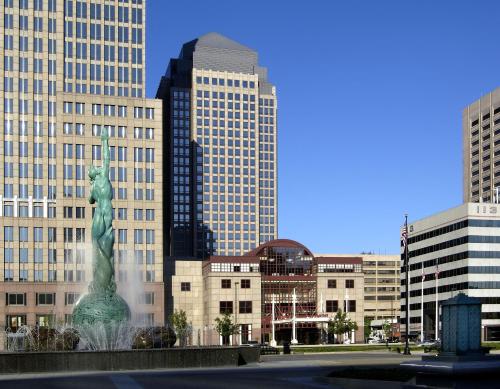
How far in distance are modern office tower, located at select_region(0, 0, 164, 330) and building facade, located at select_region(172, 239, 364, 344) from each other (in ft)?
34.3

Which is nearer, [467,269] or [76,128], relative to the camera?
[76,128]

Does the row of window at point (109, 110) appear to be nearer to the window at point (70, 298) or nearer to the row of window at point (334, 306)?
the window at point (70, 298)

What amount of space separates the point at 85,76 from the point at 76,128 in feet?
42.7

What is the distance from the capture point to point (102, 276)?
5350cm

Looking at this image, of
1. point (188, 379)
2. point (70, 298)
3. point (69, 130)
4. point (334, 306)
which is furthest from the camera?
point (334, 306)

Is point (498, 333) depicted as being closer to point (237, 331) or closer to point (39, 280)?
point (237, 331)

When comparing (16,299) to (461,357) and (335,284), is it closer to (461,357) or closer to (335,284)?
(335,284)

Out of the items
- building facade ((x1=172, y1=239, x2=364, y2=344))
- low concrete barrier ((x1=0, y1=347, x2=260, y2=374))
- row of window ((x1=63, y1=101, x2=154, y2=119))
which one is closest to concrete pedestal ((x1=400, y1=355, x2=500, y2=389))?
low concrete barrier ((x1=0, y1=347, x2=260, y2=374))

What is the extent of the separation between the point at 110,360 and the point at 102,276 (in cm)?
1139

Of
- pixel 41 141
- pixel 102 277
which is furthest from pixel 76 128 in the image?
pixel 102 277

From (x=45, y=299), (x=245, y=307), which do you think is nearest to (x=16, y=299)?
(x=45, y=299)

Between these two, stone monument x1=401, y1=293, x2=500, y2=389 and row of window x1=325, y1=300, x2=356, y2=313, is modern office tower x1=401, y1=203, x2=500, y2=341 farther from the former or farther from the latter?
stone monument x1=401, y1=293, x2=500, y2=389

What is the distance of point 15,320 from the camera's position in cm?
11931

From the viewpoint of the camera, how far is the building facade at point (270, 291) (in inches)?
5133
